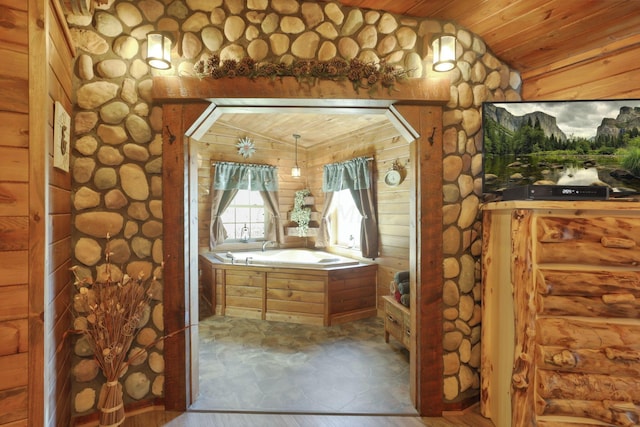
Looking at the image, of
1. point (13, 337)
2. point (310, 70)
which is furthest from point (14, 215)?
point (310, 70)

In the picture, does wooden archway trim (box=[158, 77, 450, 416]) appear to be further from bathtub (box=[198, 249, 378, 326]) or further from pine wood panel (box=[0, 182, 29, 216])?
bathtub (box=[198, 249, 378, 326])

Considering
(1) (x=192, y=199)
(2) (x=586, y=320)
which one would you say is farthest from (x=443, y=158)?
(1) (x=192, y=199)

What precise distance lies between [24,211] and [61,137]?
48cm

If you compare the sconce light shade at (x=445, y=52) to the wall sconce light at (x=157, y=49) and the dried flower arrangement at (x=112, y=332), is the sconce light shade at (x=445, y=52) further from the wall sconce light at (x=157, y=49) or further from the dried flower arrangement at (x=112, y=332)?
the dried flower arrangement at (x=112, y=332)

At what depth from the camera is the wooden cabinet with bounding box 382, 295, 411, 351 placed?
8.64 ft

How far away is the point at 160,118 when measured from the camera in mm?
1899

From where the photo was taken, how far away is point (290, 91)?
187 centimetres

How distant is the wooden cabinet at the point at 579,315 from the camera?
57.4 inches

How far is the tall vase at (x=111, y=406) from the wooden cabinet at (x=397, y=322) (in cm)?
208

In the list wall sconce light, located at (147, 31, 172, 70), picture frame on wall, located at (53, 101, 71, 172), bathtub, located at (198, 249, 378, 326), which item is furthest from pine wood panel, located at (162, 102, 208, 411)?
bathtub, located at (198, 249, 378, 326)

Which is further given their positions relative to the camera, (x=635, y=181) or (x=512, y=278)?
(x=635, y=181)

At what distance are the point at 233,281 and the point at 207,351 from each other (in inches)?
43.0

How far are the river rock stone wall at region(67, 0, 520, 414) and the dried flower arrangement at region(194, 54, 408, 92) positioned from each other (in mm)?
77

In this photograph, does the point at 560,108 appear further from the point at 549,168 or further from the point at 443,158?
the point at 443,158
